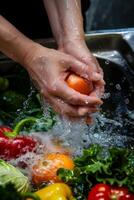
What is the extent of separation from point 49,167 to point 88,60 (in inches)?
12.8

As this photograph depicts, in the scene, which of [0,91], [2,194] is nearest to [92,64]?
[0,91]

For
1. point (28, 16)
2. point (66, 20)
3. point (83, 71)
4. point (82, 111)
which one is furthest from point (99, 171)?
point (28, 16)

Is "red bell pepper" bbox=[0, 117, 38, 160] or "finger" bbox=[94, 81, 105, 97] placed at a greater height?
"finger" bbox=[94, 81, 105, 97]

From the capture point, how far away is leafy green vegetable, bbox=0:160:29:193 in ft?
3.61

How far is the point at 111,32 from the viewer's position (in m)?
1.69

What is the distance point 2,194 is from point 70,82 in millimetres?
511

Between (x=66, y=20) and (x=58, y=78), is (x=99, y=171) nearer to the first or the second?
(x=58, y=78)

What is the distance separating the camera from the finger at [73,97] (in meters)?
1.18

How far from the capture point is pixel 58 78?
1.23 metres

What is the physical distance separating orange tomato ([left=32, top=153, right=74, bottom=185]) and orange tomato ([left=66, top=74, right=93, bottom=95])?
0.18m

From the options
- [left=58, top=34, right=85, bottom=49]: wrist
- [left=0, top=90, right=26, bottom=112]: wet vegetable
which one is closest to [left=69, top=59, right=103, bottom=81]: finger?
[left=58, top=34, right=85, bottom=49]: wrist

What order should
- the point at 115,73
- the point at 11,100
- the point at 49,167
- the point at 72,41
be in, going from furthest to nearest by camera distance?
the point at 115,73 < the point at 11,100 < the point at 72,41 < the point at 49,167

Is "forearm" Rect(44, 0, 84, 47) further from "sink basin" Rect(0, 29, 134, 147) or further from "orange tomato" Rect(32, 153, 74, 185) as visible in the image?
"orange tomato" Rect(32, 153, 74, 185)

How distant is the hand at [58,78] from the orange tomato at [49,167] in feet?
0.41
